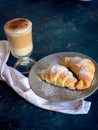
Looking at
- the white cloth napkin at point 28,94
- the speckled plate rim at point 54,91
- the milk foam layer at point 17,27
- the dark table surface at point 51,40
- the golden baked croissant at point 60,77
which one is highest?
the milk foam layer at point 17,27

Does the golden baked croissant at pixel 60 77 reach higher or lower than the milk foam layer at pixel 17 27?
lower

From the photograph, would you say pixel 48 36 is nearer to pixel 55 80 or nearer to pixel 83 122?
pixel 55 80

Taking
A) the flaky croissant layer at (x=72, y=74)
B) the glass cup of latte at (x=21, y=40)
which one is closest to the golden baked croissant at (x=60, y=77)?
the flaky croissant layer at (x=72, y=74)

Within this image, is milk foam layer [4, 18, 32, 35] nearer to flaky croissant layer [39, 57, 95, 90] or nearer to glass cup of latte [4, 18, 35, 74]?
glass cup of latte [4, 18, 35, 74]

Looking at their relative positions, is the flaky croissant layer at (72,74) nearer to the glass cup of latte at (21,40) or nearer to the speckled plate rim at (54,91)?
the speckled plate rim at (54,91)

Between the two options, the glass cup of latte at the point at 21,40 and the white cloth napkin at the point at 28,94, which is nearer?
the white cloth napkin at the point at 28,94

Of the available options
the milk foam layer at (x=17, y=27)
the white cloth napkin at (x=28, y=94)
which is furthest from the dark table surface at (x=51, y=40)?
the milk foam layer at (x=17, y=27)

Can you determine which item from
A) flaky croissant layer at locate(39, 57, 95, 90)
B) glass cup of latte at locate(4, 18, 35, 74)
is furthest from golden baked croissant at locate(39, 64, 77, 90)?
glass cup of latte at locate(4, 18, 35, 74)
